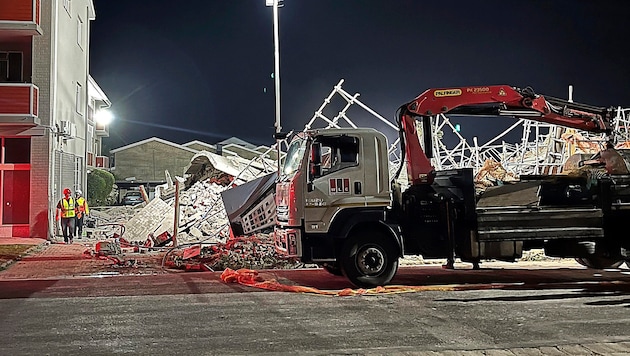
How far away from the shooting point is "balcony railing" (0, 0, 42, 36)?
21984 mm

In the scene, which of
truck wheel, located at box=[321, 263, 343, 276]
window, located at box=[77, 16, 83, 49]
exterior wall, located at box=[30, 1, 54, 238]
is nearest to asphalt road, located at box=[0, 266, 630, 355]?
truck wheel, located at box=[321, 263, 343, 276]

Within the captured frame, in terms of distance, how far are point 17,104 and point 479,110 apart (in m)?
15.3

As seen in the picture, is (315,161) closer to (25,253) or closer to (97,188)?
(25,253)

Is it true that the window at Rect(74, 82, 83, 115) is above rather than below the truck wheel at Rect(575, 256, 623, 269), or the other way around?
above

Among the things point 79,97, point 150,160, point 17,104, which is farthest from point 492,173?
point 150,160

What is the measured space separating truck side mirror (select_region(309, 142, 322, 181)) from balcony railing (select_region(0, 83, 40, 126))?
534 inches

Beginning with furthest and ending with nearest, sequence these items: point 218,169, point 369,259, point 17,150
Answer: point 218,169 < point 17,150 < point 369,259

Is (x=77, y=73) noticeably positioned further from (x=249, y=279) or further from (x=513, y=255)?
(x=513, y=255)

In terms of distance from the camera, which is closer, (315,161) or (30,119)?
(315,161)

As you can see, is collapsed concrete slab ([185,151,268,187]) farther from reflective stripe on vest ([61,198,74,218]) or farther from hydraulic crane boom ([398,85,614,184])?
hydraulic crane boom ([398,85,614,184])

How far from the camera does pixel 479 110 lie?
13117mm

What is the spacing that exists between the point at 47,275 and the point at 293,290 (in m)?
5.89

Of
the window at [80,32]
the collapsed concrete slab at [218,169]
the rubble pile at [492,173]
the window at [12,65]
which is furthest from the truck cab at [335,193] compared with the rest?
the window at [80,32]

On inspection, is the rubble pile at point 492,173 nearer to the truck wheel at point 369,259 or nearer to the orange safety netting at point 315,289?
the orange safety netting at point 315,289
